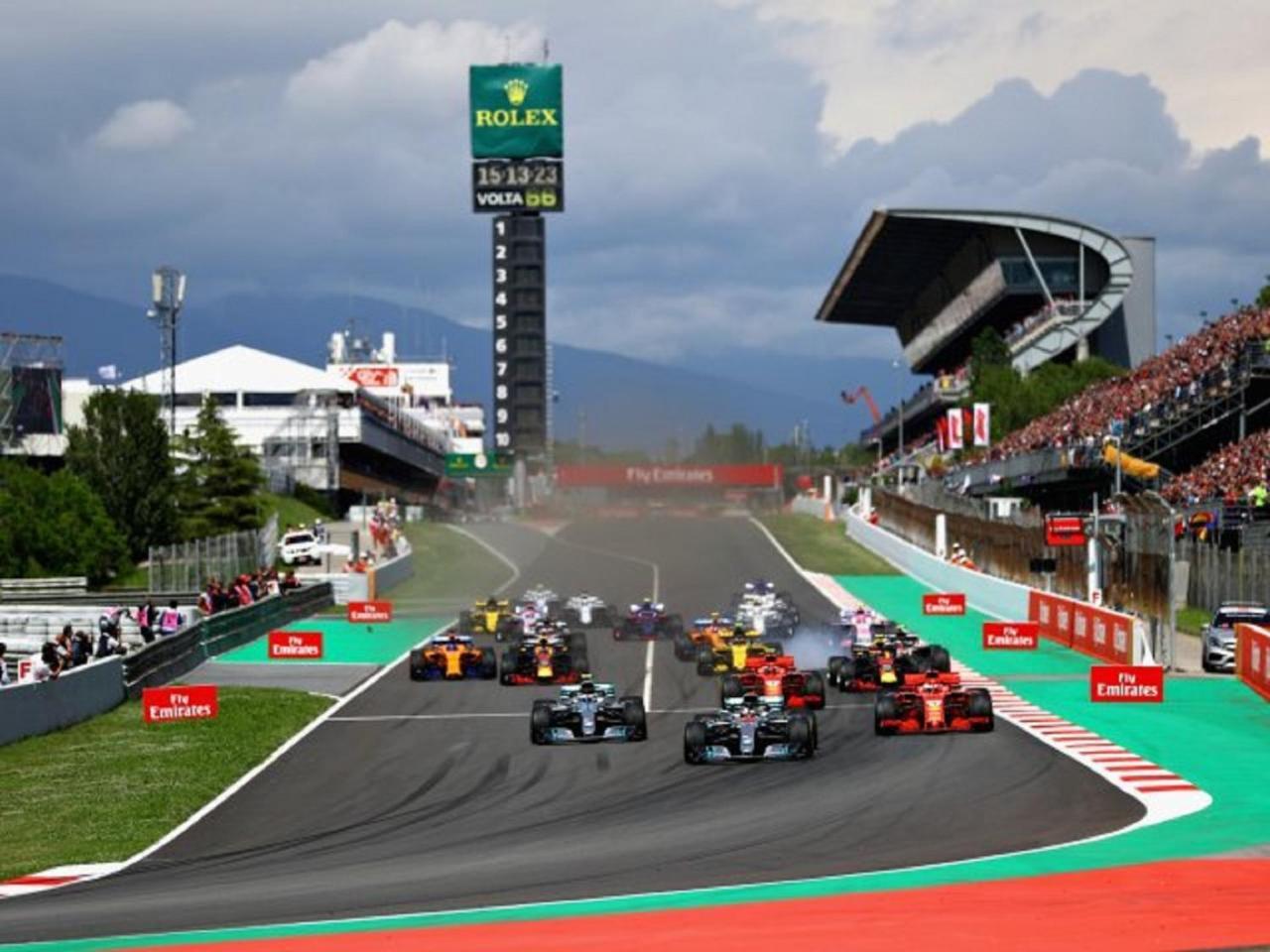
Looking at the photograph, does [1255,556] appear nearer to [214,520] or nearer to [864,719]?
[864,719]

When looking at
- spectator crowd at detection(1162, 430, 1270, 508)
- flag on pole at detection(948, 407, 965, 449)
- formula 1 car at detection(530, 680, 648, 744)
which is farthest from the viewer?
flag on pole at detection(948, 407, 965, 449)

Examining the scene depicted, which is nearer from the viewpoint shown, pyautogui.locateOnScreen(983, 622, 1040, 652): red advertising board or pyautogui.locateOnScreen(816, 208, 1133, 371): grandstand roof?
pyautogui.locateOnScreen(983, 622, 1040, 652): red advertising board

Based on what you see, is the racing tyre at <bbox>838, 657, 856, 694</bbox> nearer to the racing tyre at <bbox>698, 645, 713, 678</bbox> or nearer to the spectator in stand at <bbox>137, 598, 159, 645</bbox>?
the racing tyre at <bbox>698, 645, 713, 678</bbox>

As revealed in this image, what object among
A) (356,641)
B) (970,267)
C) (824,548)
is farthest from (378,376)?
(356,641)

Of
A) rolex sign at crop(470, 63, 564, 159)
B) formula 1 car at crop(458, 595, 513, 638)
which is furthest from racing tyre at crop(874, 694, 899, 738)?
rolex sign at crop(470, 63, 564, 159)

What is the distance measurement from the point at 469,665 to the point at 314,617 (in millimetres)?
20986

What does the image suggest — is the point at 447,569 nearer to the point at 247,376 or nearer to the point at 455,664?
the point at 455,664

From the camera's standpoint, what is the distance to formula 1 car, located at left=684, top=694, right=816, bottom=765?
25.2 meters

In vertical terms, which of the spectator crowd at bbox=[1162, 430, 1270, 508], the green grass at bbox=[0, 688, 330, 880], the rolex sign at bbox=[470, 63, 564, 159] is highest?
the rolex sign at bbox=[470, 63, 564, 159]

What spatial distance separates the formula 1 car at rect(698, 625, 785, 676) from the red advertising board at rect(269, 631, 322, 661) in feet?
33.6

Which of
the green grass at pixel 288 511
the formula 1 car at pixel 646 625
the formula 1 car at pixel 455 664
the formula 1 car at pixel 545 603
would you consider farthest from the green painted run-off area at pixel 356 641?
the green grass at pixel 288 511

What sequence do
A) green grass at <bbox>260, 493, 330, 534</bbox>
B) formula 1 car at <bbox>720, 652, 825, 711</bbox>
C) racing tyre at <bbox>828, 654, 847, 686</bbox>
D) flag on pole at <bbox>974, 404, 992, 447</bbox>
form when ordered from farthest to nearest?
green grass at <bbox>260, 493, 330, 534</bbox> < flag on pole at <bbox>974, 404, 992, 447</bbox> < racing tyre at <bbox>828, 654, 847, 686</bbox> < formula 1 car at <bbox>720, 652, 825, 711</bbox>

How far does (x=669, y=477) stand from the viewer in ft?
527

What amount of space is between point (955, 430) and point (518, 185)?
217ft
